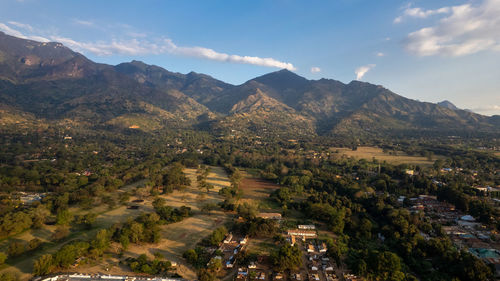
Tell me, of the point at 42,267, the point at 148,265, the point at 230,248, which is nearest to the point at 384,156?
the point at 230,248

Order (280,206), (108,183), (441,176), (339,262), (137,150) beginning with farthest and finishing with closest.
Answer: (137,150) < (441,176) < (108,183) < (280,206) < (339,262)

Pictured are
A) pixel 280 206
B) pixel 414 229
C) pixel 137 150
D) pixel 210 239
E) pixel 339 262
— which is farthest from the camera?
pixel 137 150

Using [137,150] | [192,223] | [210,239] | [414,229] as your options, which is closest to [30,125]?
[137,150]

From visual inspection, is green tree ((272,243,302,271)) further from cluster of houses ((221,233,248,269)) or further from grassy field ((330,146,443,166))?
grassy field ((330,146,443,166))

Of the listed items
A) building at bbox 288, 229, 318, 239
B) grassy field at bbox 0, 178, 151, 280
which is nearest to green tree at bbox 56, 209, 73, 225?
grassy field at bbox 0, 178, 151, 280

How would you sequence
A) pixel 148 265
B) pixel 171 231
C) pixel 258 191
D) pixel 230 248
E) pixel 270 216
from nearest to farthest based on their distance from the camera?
pixel 148 265 → pixel 230 248 → pixel 171 231 → pixel 270 216 → pixel 258 191

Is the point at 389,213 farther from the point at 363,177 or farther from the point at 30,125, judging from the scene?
the point at 30,125

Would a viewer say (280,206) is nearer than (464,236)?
No

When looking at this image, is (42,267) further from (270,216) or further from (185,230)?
(270,216)

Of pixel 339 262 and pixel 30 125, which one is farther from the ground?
pixel 30 125
